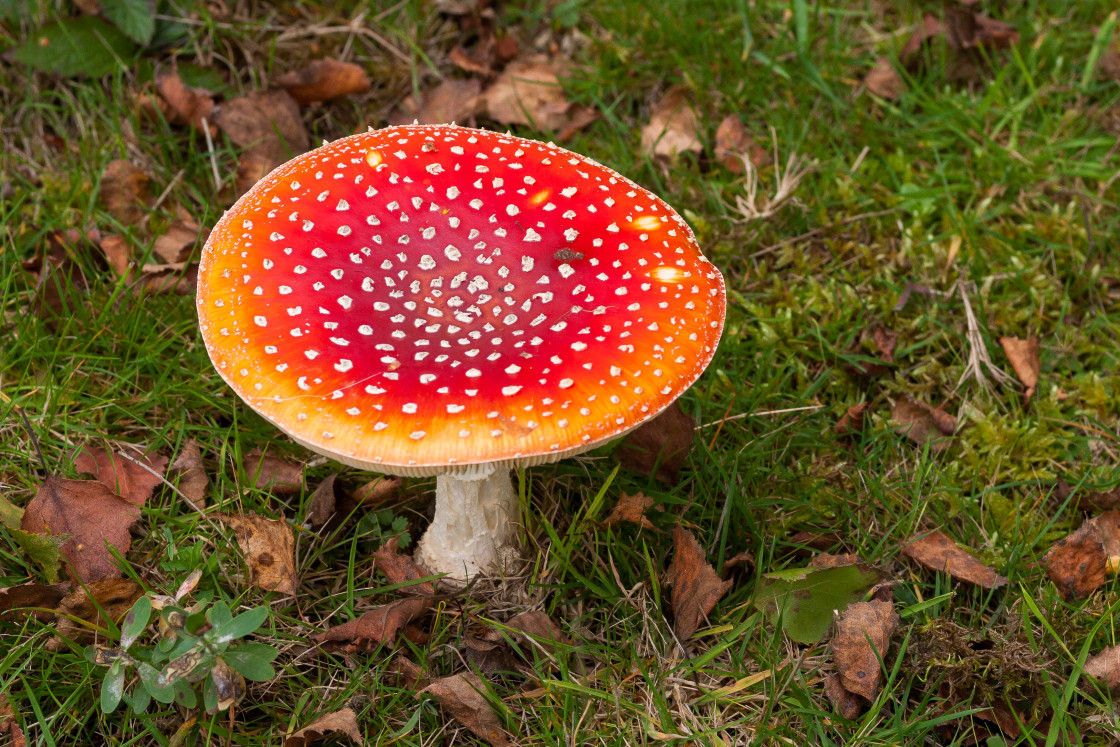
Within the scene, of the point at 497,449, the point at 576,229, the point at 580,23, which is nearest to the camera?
the point at 497,449

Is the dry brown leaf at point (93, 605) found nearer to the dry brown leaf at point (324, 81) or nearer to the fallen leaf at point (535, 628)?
the fallen leaf at point (535, 628)

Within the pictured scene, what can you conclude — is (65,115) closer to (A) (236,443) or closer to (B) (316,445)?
(A) (236,443)

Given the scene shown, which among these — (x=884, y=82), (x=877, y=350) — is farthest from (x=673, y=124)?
(x=877, y=350)

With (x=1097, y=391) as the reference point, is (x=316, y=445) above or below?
above

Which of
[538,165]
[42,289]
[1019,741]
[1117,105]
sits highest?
[538,165]

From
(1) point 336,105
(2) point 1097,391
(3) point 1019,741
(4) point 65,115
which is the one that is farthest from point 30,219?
(2) point 1097,391

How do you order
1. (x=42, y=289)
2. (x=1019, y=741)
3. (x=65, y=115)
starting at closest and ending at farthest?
(x=1019, y=741) < (x=42, y=289) < (x=65, y=115)

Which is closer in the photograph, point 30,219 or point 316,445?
point 316,445
